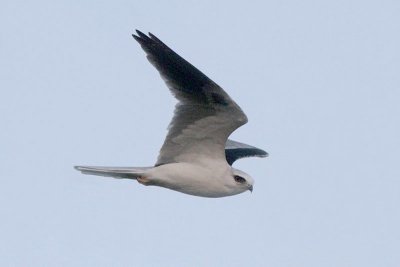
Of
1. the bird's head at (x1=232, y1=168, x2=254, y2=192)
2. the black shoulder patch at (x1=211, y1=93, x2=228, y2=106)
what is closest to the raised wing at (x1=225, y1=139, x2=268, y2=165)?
the bird's head at (x1=232, y1=168, x2=254, y2=192)

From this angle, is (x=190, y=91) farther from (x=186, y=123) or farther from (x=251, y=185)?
(x=251, y=185)

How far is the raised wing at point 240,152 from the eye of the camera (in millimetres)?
14508

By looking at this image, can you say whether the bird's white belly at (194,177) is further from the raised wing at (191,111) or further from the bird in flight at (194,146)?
the raised wing at (191,111)

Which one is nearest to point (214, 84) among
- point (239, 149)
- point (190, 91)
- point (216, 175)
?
point (190, 91)

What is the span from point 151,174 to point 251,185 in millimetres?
1092

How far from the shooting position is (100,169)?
41.5 feet

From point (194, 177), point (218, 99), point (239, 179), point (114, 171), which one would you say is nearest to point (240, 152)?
point (239, 179)

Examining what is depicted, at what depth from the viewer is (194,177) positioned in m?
12.6

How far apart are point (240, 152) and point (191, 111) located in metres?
2.51

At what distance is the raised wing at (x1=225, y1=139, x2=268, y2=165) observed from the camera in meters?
14.5

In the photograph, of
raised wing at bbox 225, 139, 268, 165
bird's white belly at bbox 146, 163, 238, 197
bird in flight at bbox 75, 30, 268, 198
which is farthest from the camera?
raised wing at bbox 225, 139, 268, 165

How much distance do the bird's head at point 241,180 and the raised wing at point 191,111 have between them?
0.24 metres

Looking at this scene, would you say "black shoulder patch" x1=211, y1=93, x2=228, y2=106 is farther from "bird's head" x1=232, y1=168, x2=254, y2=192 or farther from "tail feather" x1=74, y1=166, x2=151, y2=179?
"tail feather" x1=74, y1=166, x2=151, y2=179

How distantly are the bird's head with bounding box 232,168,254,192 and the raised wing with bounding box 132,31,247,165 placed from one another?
0.24 meters
